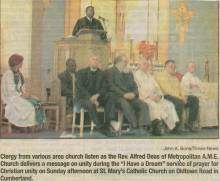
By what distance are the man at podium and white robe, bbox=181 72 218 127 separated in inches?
17.5

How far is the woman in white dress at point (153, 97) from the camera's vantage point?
7.13 ft

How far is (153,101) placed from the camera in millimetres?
2184

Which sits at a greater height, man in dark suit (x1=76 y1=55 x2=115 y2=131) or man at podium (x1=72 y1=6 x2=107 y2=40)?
man at podium (x1=72 y1=6 x2=107 y2=40)

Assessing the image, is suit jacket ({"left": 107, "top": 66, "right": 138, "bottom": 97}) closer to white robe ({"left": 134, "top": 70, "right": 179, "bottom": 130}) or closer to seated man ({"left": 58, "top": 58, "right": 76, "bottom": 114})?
white robe ({"left": 134, "top": 70, "right": 179, "bottom": 130})

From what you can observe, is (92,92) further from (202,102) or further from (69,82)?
A: (202,102)

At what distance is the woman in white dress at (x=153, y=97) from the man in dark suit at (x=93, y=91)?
0.51 feet

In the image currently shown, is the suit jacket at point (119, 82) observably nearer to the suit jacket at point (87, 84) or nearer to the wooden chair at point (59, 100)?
the suit jacket at point (87, 84)

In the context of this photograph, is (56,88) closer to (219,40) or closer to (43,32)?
(43,32)

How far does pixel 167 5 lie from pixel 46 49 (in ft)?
1.89

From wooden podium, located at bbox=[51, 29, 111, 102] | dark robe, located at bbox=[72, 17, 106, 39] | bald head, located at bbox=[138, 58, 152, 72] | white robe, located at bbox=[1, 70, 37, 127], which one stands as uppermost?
dark robe, located at bbox=[72, 17, 106, 39]

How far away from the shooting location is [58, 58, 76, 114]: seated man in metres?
2.15

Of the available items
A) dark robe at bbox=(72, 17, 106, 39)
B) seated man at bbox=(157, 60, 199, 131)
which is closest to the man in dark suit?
dark robe at bbox=(72, 17, 106, 39)

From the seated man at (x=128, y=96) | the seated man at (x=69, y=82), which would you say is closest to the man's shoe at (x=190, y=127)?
the seated man at (x=128, y=96)

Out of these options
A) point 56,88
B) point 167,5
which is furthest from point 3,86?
point 167,5
